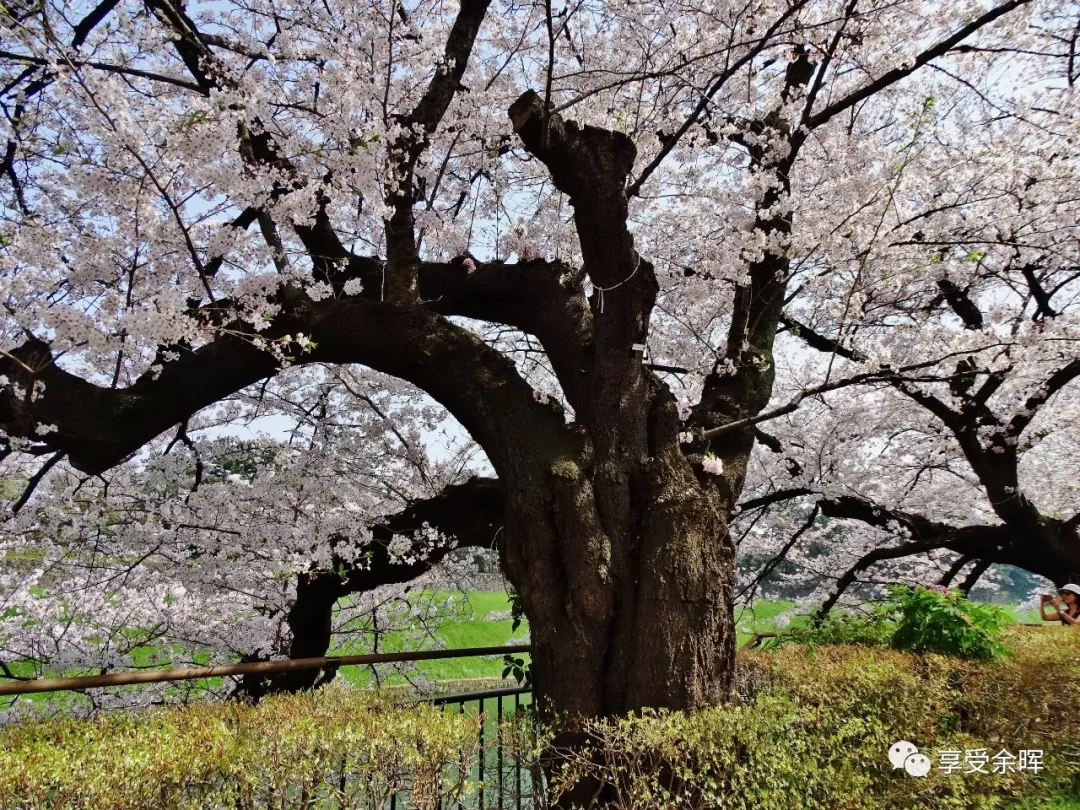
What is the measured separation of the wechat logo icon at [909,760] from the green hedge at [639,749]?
0.17ft

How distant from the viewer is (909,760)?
10.1ft

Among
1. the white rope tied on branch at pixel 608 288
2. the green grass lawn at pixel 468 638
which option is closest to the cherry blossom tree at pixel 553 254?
the white rope tied on branch at pixel 608 288

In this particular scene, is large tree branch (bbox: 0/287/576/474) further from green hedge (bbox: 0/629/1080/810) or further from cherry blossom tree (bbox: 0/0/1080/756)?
green hedge (bbox: 0/629/1080/810)

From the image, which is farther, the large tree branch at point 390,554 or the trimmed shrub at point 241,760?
the large tree branch at point 390,554

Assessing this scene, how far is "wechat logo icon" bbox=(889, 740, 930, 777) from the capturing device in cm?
306

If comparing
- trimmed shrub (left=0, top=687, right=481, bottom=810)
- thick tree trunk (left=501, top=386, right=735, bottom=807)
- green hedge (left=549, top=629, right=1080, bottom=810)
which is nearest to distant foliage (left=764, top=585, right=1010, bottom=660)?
green hedge (left=549, top=629, right=1080, bottom=810)

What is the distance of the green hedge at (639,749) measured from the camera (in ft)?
6.27

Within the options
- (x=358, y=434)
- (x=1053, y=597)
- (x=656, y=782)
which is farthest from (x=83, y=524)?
(x=1053, y=597)

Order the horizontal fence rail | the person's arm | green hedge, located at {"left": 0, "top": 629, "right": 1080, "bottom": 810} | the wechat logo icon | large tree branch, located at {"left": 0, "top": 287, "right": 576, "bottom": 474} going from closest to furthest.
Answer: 1. green hedge, located at {"left": 0, "top": 629, "right": 1080, "bottom": 810}
2. the horizontal fence rail
3. the wechat logo icon
4. large tree branch, located at {"left": 0, "top": 287, "right": 576, "bottom": 474}
5. the person's arm

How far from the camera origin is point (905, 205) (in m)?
5.52

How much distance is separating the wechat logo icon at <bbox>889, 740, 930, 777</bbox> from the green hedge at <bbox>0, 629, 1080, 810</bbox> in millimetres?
51

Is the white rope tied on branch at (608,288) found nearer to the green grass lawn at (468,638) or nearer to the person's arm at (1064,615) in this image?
the green grass lawn at (468,638)

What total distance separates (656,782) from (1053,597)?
601cm

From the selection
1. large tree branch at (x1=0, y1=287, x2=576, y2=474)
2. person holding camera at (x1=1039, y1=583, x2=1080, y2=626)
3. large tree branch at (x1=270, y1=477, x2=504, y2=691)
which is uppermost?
large tree branch at (x1=0, y1=287, x2=576, y2=474)
